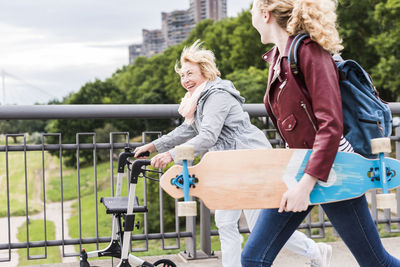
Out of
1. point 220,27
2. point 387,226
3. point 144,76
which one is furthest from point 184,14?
point 387,226

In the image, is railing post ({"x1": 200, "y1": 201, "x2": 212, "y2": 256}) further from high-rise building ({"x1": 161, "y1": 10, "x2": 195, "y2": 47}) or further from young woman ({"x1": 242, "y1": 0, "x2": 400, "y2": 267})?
high-rise building ({"x1": 161, "y1": 10, "x2": 195, "y2": 47})

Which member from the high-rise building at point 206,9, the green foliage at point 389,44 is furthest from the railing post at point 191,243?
the high-rise building at point 206,9

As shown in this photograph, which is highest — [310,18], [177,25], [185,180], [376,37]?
[177,25]

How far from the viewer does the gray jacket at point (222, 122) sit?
134 inches

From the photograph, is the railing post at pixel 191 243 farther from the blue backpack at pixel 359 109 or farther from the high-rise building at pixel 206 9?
the high-rise building at pixel 206 9

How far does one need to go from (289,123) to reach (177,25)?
122 m

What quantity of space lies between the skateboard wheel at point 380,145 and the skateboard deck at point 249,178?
0.15m

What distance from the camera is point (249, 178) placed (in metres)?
2.20

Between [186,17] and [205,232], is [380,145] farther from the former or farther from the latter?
[186,17]

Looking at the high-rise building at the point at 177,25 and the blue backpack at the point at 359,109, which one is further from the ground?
the high-rise building at the point at 177,25

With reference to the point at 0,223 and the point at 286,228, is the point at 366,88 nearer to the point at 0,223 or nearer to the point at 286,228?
the point at 286,228

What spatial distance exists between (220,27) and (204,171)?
4736cm

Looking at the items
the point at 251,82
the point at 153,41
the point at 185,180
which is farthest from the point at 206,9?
the point at 185,180

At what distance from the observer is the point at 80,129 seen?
47375 mm
